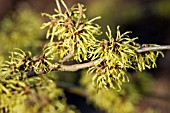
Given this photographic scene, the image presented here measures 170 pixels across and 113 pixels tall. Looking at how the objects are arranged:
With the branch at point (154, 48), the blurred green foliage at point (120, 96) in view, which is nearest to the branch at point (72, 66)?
the branch at point (154, 48)

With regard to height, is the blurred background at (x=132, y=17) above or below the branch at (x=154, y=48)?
above

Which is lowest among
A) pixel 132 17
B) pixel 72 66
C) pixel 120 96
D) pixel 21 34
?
pixel 120 96

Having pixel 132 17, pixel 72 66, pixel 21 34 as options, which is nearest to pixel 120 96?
pixel 21 34

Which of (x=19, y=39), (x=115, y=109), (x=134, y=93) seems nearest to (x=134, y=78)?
(x=134, y=93)

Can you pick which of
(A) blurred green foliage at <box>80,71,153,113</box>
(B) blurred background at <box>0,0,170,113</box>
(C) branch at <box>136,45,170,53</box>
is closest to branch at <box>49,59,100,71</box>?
(C) branch at <box>136,45,170,53</box>

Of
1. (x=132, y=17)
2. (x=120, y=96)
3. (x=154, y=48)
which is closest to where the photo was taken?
(x=154, y=48)

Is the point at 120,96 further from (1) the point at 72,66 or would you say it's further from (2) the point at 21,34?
(1) the point at 72,66

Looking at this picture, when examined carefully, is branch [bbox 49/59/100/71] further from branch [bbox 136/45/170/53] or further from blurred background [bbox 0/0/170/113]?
blurred background [bbox 0/0/170/113]

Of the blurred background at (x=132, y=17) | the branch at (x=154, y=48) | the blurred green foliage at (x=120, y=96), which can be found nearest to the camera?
the branch at (x=154, y=48)

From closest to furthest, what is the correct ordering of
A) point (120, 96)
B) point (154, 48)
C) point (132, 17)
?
point (154, 48), point (120, 96), point (132, 17)

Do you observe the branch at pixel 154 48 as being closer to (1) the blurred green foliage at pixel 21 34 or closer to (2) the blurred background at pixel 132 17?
(1) the blurred green foliage at pixel 21 34

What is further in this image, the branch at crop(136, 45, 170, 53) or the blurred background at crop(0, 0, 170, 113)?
the blurred background at crop(0, 0, 170, 113)

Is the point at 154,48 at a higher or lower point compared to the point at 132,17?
lower
